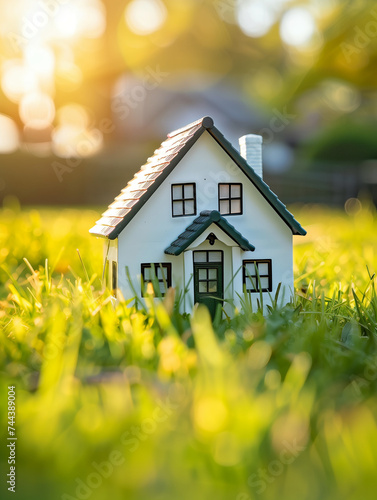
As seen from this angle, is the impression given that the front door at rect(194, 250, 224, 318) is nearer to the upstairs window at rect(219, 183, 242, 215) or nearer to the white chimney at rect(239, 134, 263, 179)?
the upstairs window at rect(219, 183, 242, 215)

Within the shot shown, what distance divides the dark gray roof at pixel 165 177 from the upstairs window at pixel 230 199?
3.2 inches

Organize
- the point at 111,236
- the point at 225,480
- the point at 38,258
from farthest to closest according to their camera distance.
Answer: the point at 38,258
the point at 111,236
the point at 225,480

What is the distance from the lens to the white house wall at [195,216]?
8.65 feet

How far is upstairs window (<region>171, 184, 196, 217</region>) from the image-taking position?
2713 mm

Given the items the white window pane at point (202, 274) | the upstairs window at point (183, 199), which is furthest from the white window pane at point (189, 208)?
the white window pane at point (202, 274)

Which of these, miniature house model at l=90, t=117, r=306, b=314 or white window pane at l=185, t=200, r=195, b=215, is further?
white window pane at l=185, t=200, r=195, b=215

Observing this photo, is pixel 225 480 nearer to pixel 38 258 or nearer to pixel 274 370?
pixel 274 370

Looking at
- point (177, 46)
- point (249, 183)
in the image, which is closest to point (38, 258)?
point (249, 183)

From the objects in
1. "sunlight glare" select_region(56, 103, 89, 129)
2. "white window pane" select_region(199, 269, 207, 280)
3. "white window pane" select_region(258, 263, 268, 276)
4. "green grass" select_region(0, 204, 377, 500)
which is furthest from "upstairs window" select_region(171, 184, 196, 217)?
"sunlight glare" select_region(56, 103, 89, 129)

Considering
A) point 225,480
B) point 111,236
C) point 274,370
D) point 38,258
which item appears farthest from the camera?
point 38,258

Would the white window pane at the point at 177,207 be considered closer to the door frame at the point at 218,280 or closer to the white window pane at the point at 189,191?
the white window pane at the point at 189,191

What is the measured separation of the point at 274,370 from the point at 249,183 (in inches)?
50.0

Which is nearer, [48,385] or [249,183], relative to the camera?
[48,385]

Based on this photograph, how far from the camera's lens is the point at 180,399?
1413mm
